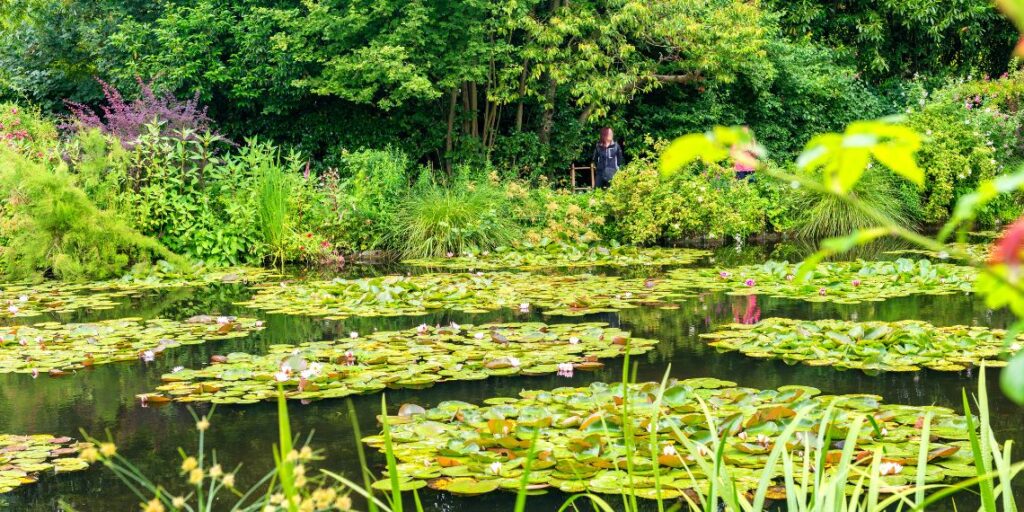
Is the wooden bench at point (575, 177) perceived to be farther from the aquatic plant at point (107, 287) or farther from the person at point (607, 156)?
the aquatic plant at point (107, 287)

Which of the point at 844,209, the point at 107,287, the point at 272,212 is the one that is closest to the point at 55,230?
the point at 107,287

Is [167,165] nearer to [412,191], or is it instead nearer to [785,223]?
[412,191]

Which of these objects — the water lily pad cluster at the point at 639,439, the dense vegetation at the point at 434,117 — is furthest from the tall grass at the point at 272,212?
the water lily pad cluster at the point at 639,439

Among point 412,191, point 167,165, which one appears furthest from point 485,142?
point 167,165

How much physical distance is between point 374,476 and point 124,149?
26.0 feet

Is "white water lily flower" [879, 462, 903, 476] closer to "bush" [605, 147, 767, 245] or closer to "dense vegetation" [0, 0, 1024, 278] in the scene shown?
"dense vegetation" [0, 0, 1024, 278]

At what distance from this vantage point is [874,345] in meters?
5.16

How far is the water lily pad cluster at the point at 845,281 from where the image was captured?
24.1 feet

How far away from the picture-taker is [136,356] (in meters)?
5.59

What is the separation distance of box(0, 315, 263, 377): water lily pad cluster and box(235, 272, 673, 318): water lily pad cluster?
2.62 ft

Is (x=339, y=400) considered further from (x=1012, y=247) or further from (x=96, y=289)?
(x=96, y=289)

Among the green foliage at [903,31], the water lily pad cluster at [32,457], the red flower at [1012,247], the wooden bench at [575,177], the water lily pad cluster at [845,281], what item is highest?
the green foliage at [903,31]

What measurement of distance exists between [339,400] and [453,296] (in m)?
2.94

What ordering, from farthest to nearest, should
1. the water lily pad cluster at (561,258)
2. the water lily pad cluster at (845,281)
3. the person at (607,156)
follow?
the person at (607,156), the water lily pad cluster at (561,258), the water lily pad cluster at (845,281)
